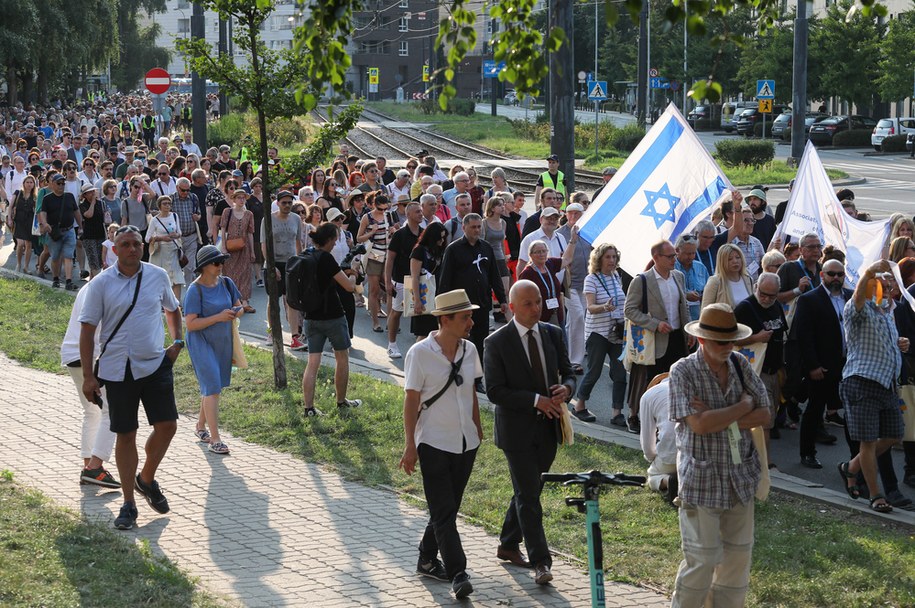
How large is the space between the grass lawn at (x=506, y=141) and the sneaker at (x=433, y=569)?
96.6ft

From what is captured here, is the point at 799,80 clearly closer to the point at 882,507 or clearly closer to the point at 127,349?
the point at 882,507

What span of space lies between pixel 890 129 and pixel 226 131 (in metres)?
27.5

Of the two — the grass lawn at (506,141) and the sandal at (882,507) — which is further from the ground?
the grass lawn at (506,141)

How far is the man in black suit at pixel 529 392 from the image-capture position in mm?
7418

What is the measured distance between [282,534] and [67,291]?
36.8 feet

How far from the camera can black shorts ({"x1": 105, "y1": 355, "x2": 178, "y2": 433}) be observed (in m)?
8.49

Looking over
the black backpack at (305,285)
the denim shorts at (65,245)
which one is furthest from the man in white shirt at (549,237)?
the denim shorts at (65,245)

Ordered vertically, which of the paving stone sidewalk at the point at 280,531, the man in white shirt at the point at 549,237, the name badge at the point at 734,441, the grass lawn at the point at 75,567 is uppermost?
the man in white shirt at the point at 549,237

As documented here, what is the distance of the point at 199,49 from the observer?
12.5 meters

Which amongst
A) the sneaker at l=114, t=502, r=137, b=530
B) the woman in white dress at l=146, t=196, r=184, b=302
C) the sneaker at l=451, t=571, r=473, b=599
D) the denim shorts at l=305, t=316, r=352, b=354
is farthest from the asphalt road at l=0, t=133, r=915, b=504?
the sneaker at l=114, t=502, r=137, b=530

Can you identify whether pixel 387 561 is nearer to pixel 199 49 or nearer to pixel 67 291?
pixel 199 49

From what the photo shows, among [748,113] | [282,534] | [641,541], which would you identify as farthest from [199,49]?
[748,113]

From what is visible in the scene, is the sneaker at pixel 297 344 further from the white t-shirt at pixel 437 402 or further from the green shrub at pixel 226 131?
the green shrub at pixel 226 131

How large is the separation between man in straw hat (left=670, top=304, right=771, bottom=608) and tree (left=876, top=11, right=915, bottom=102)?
50716 mm
